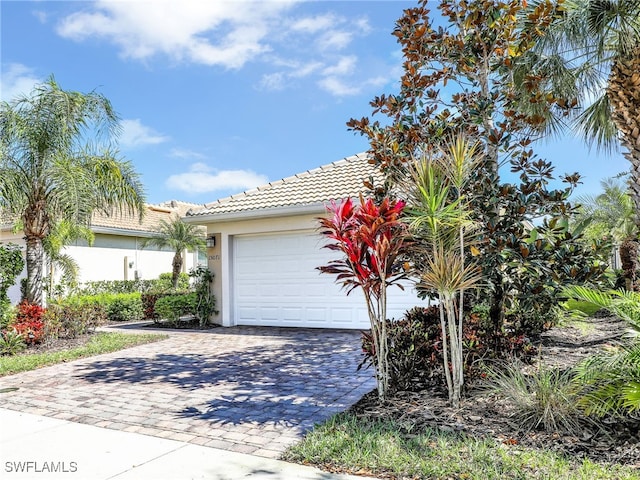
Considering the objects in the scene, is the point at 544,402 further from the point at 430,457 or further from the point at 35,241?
the point at 35,241

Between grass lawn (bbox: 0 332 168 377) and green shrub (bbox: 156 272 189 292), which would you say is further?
green shrub (bbox: 156 272 189 292)

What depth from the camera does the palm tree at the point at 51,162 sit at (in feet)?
31.4

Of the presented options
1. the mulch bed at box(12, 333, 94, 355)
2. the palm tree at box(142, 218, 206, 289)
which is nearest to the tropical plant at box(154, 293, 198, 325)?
the mulch bed at box(12, 333, 94, 355)

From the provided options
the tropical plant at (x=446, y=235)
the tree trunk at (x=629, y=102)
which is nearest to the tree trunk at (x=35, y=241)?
the tropical plant at (x=446, y=235)

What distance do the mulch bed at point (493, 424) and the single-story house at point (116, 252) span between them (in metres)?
14.5

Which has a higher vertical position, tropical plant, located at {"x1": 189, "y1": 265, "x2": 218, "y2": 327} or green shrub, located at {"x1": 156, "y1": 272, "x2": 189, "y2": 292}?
green shrub, located at {"x1": 156, "y1": 272, "x2": 189, "y2": 292}

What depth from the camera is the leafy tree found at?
5.27m

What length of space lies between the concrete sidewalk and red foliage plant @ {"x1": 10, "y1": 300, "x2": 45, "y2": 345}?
5.63 m

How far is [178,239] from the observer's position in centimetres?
1830

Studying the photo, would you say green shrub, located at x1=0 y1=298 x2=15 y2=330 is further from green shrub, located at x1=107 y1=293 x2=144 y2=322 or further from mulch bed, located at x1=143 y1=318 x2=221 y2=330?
green shrub, located at x1=107 y1=293 x2=144 y2=322

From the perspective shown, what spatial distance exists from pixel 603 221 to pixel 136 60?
68.4ft

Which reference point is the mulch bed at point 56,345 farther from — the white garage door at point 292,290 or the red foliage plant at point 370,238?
the red foliage plant at point 370,238

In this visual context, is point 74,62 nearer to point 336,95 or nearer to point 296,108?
point 296,108

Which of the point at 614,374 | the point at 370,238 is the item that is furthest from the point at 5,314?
the point at 614,374
